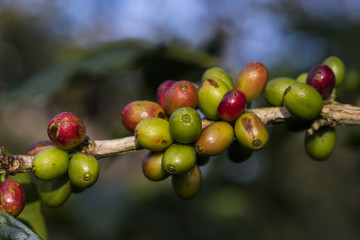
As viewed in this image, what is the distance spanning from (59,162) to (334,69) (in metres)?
1.60

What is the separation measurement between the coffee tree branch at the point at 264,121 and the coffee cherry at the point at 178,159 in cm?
20

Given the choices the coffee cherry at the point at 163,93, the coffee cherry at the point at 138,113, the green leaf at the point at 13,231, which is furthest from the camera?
the coffee cherry at the point at 163,93

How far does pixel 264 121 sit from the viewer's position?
6.57ft

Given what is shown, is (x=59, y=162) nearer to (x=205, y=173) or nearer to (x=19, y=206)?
(x=19, y=206)

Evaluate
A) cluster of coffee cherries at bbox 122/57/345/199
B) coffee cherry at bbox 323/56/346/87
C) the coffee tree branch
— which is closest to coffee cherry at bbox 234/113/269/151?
cluster of coffee cherries at bbox 122/57/345/199

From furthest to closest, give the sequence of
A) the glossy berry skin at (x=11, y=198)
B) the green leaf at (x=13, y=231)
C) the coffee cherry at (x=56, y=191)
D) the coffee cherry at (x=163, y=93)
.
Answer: the coffee cherry at (x=163, y=93) < the coffee cherry at (x=56, y=191) < the glossy berry skin at (x=11, y=198) < the green leaf at (x=13, y=231)

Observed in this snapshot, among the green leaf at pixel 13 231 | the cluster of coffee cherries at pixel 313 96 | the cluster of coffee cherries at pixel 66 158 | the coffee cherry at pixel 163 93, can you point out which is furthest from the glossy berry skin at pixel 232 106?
the green leaf at pixel 13 231

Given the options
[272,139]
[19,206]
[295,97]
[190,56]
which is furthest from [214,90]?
[272,139]

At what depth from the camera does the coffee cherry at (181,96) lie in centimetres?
187

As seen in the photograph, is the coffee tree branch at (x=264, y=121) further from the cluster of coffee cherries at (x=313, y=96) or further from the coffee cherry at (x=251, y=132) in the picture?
the coffee cherry at (x=251, y=132)

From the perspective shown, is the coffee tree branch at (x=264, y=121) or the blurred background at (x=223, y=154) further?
the blurred background at (x=223, y=154)

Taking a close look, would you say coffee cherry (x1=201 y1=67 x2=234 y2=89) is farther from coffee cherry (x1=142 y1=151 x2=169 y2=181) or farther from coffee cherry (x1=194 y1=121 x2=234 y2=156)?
coffee cherry (x1=142 y1=151 x2=169 y2=181)

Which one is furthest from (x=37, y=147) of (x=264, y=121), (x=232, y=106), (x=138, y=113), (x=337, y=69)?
(x=337, y=69)

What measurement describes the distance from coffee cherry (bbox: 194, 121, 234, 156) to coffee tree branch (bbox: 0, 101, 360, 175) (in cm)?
18
